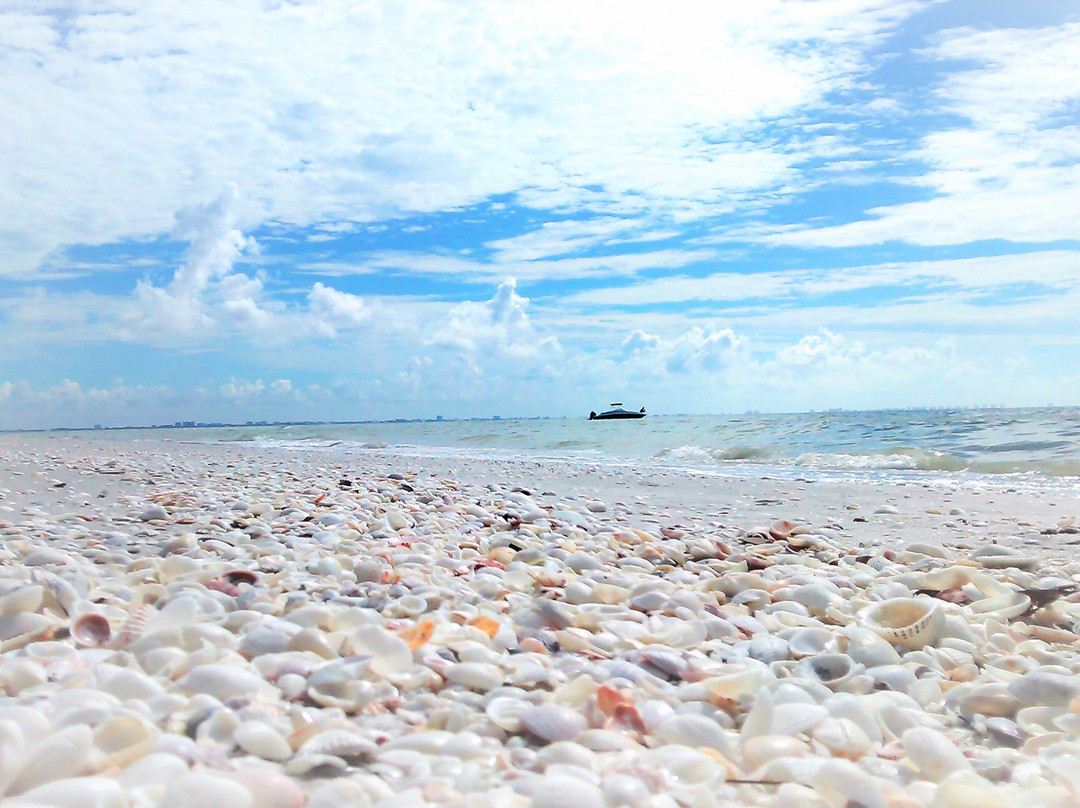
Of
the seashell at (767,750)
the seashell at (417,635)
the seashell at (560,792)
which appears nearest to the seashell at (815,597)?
the seashell at (767,750)

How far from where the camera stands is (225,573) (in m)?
2.99

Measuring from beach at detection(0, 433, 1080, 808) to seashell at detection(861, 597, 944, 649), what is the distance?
0.01 m

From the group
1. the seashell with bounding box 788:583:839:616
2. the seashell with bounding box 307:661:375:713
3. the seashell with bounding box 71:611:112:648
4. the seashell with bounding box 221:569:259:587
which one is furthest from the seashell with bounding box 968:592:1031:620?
the seashell with bounding box 71:611:112:648

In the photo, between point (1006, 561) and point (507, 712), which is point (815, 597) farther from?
point (507, 712)

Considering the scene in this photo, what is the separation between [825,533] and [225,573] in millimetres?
3938

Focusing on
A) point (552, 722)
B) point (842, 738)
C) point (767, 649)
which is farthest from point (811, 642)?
point (552, 722)

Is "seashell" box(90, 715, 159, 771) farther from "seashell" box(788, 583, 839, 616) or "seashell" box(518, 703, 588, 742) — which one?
"seashell" box(788, 583, 839, 616)

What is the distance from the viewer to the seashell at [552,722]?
1697mm

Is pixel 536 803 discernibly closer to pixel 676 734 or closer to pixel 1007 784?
pixel 676 734

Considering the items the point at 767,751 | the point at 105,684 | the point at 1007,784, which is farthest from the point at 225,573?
the point at 1007,784

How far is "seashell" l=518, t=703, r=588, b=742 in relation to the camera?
66.8 inches

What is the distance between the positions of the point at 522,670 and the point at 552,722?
0.34 meters

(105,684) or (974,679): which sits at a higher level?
(105,684)

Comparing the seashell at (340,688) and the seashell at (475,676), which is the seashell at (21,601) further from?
the seashell at (475,676)
